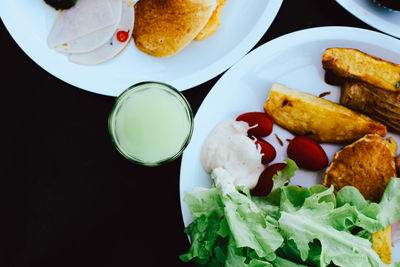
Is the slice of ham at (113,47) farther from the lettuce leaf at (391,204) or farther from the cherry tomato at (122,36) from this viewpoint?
the lettuce leaf at (391,204)

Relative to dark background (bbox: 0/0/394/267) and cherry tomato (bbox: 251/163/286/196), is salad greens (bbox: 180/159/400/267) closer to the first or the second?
cherry tomato (bbox: 251/163/286/196)

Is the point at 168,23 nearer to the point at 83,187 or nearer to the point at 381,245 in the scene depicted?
the point at 83,187

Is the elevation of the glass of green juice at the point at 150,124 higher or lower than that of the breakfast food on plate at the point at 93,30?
lower

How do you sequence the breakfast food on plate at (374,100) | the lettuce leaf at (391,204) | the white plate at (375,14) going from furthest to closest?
the white plate at (375,14) < the breakfast food on plate at (374,100) < the lettuce leaf at (391,204)

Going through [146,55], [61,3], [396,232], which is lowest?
[396,232]

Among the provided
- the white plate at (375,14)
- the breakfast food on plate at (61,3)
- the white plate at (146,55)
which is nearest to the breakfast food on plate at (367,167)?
the white plate at (375,14)

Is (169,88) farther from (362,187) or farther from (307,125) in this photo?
(362,187)

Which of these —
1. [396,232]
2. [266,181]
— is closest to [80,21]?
[266,181]

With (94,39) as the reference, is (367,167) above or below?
below
